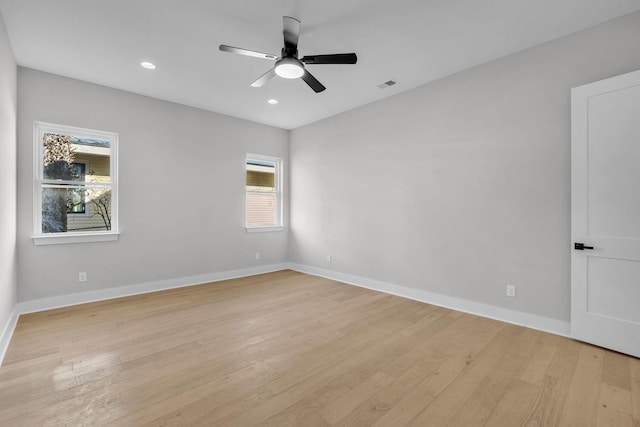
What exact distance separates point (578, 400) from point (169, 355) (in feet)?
9.94

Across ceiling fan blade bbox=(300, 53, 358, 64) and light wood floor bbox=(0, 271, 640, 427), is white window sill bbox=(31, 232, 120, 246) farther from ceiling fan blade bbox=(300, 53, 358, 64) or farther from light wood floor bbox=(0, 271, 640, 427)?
ceiling fan blade bbox=(300, 53, 358, 64)

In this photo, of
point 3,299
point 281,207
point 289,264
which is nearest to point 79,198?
point 3,299

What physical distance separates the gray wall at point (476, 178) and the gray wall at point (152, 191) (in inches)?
72.7

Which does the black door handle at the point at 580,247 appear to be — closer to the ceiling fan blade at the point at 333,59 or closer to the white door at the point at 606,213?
the white door at the point at 606,213

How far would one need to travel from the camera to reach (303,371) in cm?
224

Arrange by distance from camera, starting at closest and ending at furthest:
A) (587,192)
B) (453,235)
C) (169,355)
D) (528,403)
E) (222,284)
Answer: (528,403) → (169,355) → (587,192) → (453,235) → (222,284)

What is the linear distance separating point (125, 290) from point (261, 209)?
8.53ft

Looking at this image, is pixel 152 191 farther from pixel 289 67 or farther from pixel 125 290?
pixel 289 67

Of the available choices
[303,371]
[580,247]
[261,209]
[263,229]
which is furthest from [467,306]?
[261,209]

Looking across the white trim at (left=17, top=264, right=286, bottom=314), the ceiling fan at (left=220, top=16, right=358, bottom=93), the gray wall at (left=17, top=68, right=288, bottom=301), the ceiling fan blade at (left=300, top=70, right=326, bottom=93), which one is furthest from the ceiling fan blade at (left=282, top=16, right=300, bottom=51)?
the white trim at (left=17, top=264, right=286, bottom=314)

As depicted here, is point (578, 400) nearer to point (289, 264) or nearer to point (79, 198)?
point (289, 264)

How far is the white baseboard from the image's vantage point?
294 cm

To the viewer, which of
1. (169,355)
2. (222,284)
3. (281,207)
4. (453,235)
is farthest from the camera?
(281,207)

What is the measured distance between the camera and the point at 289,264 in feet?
20.1
